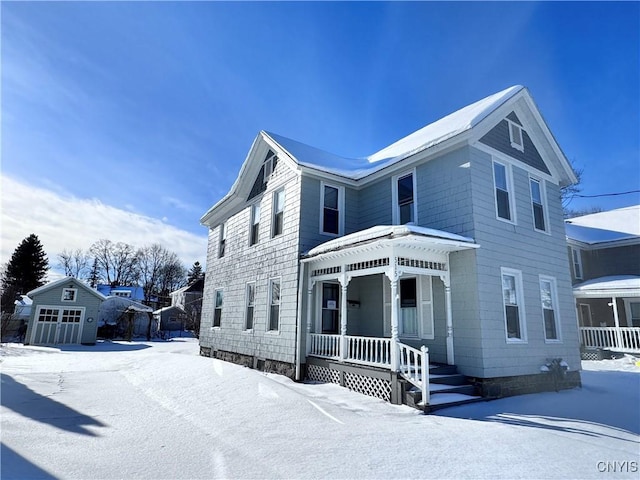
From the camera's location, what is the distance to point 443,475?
3859 mm

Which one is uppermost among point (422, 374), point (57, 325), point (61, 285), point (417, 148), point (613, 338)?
point (417, 148)

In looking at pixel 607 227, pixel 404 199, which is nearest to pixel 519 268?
pixel 404 199

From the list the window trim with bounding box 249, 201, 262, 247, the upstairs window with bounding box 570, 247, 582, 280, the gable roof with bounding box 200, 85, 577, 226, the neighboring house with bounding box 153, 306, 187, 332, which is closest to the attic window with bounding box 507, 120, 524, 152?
the gable roof with bounding box 200, 85, 577, 226

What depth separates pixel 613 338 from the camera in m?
15.8

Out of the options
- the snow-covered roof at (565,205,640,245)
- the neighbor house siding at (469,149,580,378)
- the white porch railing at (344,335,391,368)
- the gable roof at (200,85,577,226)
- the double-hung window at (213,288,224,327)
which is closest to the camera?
the white porch railing at (344,335,391,368)

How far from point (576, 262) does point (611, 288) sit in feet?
11.4

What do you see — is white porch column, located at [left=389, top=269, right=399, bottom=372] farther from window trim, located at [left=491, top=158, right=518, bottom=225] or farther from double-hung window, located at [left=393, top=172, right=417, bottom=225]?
window trim, located at [left=491, top=158, right=518, bottom=225]

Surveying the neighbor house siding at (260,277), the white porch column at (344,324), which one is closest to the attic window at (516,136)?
the white porch column at (344,324)

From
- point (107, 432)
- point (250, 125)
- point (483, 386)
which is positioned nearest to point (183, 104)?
point (250, 125)

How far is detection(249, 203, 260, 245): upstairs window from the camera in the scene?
1359cm

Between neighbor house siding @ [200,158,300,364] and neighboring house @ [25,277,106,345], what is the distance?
13282 mm

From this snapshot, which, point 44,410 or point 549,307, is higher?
point 549,307

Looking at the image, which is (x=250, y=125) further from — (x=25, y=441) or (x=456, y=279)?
(x=25, y=441)

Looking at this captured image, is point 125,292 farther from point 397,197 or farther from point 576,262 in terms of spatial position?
point 576,262
